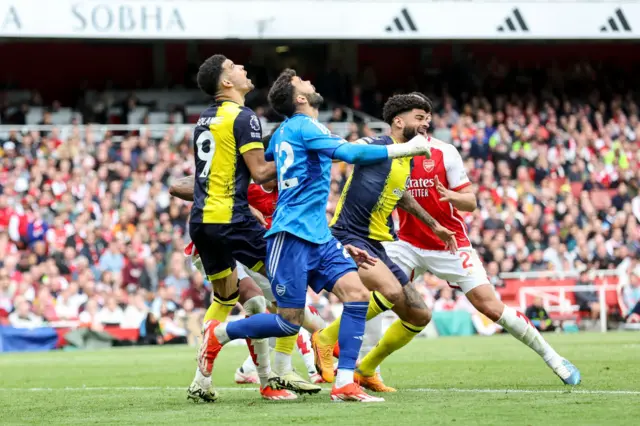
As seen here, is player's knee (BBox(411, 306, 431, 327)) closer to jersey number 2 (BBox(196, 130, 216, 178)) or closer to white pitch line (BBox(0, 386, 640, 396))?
white pitch line (BBox(0, 386, 640, 396))

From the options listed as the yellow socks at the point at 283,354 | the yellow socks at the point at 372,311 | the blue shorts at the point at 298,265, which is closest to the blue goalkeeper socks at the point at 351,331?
the blue shorts at the point at 298,265

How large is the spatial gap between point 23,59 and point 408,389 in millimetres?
25320

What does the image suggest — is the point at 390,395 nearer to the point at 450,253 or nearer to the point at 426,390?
the point at 426,390

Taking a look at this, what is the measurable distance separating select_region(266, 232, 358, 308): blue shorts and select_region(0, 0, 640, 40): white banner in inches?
809

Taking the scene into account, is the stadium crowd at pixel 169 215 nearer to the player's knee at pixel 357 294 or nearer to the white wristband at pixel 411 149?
the player's knee at pixel 357 294

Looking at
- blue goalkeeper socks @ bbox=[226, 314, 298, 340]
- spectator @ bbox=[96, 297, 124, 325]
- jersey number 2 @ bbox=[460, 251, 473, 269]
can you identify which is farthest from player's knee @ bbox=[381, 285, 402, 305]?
spectator @ bbox=[96, 297, 124, 325]

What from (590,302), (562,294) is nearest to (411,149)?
(562,294)

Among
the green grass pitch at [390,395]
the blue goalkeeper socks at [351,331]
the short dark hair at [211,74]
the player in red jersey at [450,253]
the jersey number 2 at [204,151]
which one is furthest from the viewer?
the player in red jersey at [450,253]

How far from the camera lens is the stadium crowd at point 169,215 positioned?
21.3m

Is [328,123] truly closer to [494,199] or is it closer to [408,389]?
[494,199]

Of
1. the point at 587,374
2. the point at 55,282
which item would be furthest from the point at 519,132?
the point at 587,374

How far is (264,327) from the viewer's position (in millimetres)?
8188

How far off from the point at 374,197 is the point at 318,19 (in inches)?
812

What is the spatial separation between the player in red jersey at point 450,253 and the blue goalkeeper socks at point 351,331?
1.50m
